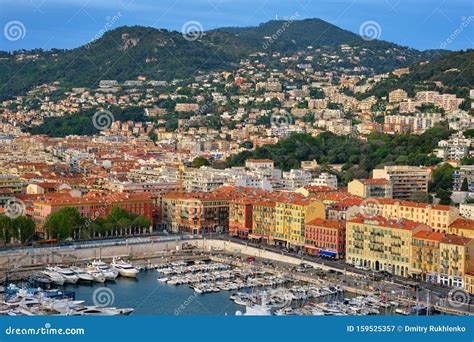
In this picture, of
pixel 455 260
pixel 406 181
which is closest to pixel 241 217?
pixel 406 181

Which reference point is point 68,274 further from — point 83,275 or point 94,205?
point 94,205

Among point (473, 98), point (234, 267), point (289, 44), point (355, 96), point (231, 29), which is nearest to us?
point (234, 267)

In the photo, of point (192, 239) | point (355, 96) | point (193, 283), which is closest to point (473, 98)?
point (355, 96)

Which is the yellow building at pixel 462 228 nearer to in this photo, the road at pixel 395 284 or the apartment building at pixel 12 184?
the road at pixel 395 284

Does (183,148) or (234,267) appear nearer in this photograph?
(234,267)

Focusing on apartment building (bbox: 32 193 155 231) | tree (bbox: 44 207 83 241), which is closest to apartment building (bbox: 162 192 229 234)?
apartment building (bbox: 32 193 155 231)

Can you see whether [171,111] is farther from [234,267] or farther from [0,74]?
[234,267]

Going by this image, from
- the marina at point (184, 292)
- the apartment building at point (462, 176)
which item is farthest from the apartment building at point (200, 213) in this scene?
the apartment building at point (462, 176)
